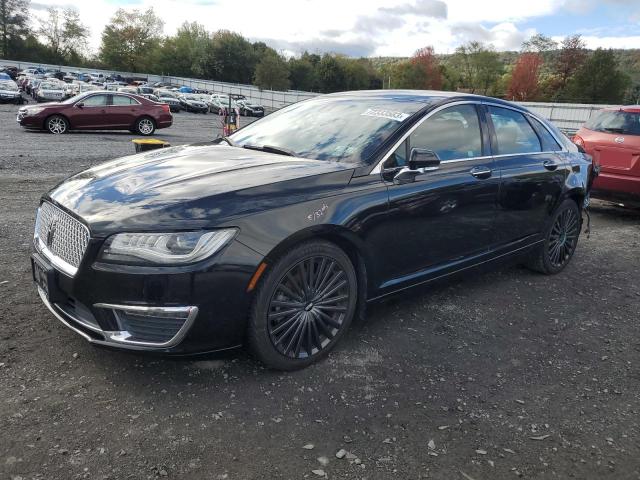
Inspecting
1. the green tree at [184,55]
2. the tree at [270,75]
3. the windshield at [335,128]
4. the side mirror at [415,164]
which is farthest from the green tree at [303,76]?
the side mirror at [415,164]

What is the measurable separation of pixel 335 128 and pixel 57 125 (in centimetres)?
1539

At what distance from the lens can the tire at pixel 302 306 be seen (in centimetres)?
288

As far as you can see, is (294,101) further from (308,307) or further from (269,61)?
(269,61)

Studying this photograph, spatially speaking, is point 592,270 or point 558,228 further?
point 592,270

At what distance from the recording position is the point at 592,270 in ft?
18.1

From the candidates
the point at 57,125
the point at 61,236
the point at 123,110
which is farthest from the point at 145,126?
the point at 61,236

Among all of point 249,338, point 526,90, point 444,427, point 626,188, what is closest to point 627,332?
point 444,427

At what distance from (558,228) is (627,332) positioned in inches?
55.1

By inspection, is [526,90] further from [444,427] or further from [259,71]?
[444,427]

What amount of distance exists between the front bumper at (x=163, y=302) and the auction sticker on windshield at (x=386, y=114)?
1578 millimetres

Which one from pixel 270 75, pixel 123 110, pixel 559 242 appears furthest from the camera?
pixel 270 75

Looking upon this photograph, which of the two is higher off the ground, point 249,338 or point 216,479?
point 249,338

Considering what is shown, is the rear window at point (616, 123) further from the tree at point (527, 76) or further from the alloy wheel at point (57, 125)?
the tree at point (527, 76)

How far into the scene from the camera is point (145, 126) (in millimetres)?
18469
